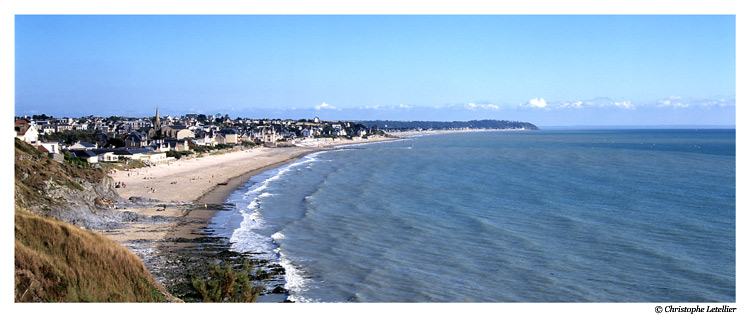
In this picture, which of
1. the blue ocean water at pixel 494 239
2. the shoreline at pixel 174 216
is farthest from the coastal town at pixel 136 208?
the blue ocean water at pixel 494 239

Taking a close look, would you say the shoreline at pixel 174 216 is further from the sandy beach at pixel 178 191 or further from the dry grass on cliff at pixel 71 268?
the dry grass on cliff at pixel 71 268

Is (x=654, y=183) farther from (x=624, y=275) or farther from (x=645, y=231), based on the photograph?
(x=624, y=275)

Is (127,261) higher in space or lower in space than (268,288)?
higher

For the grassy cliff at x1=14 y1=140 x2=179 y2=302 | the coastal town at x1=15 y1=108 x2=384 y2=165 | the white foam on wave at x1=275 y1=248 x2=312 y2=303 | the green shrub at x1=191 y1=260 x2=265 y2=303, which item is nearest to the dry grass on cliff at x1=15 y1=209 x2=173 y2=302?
the grassy cliff at x1=14 y1=140 x2=179 y2=302

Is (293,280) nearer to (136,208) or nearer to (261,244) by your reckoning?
(261,244)

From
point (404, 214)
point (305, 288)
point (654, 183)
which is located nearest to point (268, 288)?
point (305, 288)

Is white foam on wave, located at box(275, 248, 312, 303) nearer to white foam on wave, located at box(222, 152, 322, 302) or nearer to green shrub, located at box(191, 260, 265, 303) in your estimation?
white foam on wave, located at box(222, 152, 322, 302)
